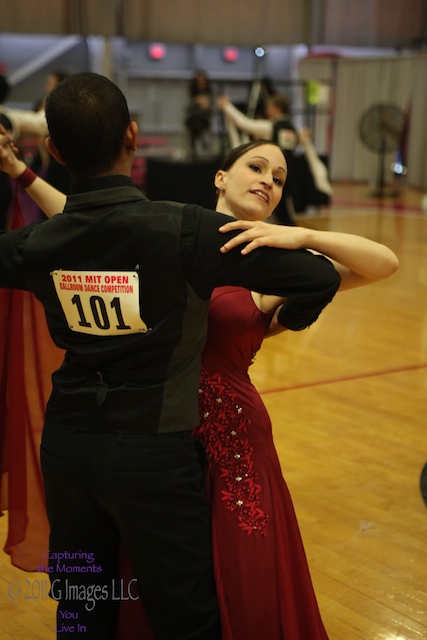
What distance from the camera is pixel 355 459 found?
333 centimetres

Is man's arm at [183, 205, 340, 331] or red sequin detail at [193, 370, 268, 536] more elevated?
man's arm at [183, 205, 340, 331]

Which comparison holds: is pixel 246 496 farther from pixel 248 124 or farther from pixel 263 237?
pixel 248 124

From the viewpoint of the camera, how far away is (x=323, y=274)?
131cm

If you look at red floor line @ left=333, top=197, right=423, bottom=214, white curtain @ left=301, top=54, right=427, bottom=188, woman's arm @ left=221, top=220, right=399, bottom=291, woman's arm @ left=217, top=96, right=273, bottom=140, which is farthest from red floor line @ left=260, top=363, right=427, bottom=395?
white curtain @ left=301, top=54, right=427, bottom=188

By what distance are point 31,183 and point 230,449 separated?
84cm

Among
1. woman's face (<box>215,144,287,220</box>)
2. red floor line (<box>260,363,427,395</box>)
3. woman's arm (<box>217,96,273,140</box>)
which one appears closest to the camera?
woman's face (<box>215,144,287,220</box>)

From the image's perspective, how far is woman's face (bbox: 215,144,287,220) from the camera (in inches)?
72.4

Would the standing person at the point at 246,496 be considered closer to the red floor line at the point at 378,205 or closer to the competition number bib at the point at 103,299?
the competition number bib at the point at 103,299

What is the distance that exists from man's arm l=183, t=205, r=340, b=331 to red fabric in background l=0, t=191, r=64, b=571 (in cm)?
96

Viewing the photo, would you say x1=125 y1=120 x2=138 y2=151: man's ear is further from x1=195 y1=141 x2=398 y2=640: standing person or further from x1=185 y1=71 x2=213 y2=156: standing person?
x1=185 y1=71 x2=213 y2=156: standing person

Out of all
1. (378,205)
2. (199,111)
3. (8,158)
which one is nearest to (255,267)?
(8,158)

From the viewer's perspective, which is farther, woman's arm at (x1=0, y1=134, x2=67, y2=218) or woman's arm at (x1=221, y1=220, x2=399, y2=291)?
woman's arm at (x1=0, y1=134, x2=67, y2=218)

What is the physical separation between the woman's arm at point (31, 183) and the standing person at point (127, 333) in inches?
20.9

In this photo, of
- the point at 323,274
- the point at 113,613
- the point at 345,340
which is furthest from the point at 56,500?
the point at 345,340
